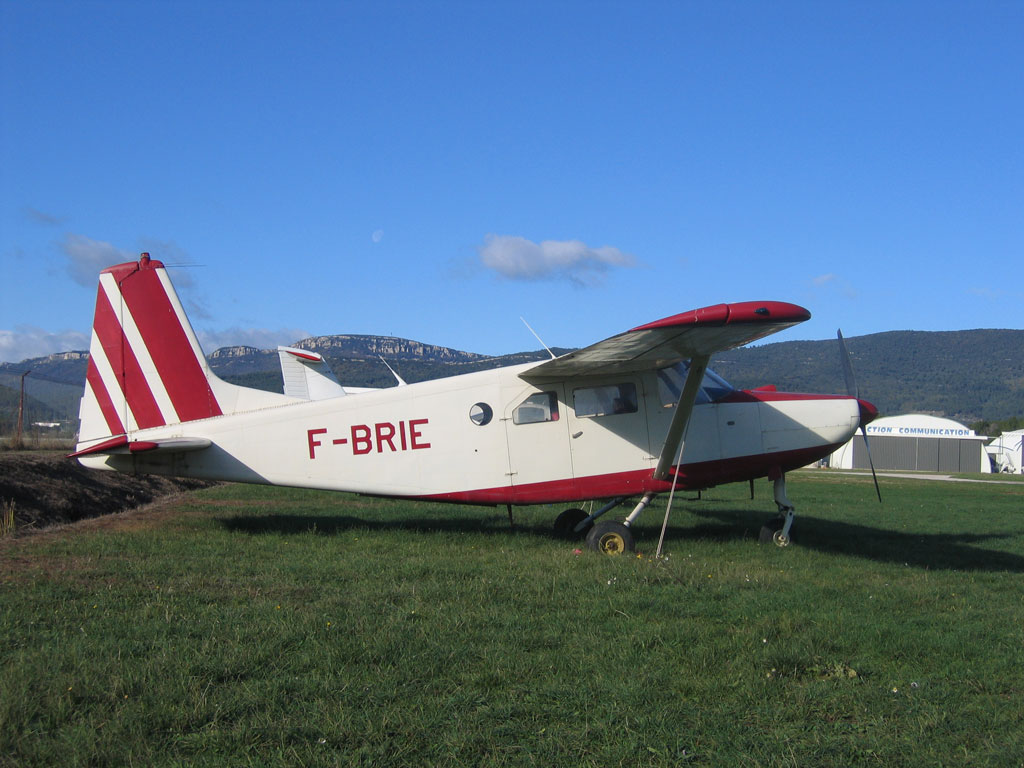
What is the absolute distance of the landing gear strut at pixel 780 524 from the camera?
12125 millimetres

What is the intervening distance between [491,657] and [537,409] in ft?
20.7

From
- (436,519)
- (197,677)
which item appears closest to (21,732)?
(197,677)

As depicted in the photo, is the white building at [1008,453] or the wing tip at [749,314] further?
the white building at [1008,453]

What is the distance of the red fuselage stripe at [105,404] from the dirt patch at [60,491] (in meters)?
2.62

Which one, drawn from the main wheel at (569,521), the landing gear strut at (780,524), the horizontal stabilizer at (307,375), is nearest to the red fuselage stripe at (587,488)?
the landing gear strut at (780,524)

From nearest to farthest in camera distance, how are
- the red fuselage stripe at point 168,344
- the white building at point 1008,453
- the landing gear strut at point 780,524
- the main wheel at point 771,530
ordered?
the red fuselage stripe at point 168,344 → the landing gear strut at point 780,524 → the main wheel at point 771,530 → the white building at point 1008,453

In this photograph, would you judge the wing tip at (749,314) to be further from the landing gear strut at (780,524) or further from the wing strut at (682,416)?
the landing gear strut at (780,524)

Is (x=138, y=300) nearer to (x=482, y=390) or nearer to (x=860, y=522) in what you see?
(x=482, y=390)

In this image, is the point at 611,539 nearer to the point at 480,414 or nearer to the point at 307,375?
the point at 480,414

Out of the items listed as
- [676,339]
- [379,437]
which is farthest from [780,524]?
[379,437]

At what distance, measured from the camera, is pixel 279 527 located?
12570mm

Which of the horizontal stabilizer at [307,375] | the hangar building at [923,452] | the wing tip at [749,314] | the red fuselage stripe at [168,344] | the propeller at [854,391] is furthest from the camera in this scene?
the hangar building at [923,452]

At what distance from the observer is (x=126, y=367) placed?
460 inches

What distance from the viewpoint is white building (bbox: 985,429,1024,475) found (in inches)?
3012
